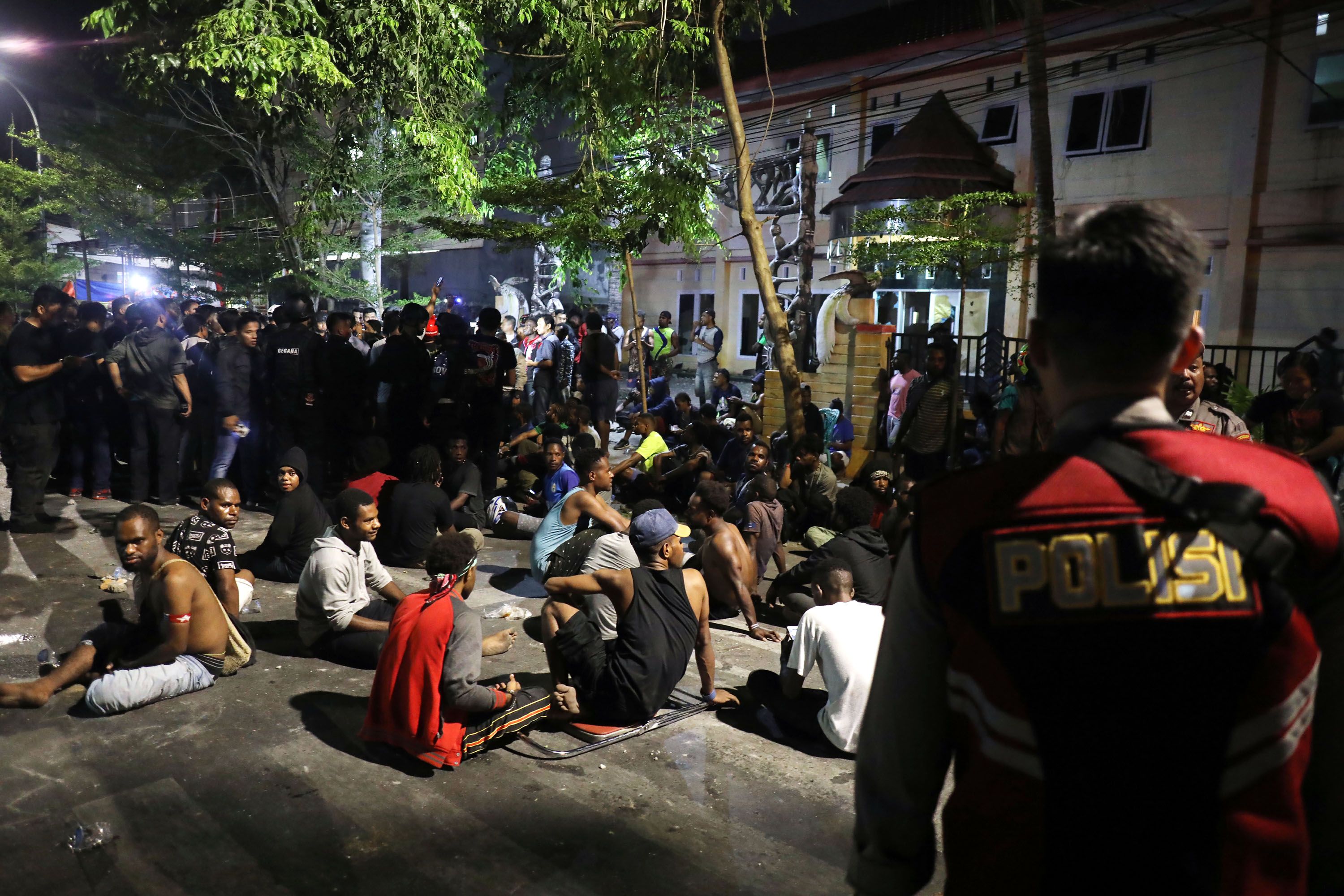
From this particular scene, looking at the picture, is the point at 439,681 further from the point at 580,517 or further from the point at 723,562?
the point at 580,517

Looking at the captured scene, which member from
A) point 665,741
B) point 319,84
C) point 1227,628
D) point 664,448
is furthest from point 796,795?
point 319,84

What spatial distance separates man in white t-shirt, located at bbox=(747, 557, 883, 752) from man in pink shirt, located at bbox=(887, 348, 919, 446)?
21.8 ft

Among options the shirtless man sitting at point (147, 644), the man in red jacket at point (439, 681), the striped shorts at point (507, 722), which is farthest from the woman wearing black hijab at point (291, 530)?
the striped shorts at point (507, 722)

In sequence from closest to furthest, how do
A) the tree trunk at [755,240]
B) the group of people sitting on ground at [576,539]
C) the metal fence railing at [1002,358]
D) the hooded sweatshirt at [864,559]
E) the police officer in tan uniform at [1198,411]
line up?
the police officer in tan uniform at [1198,411] → the group of people sitting on ground at [576,539] → the hooded sweatshirt at [864,559] → the tree trunk at [755,240] → the metal fence railing at [1002,358]

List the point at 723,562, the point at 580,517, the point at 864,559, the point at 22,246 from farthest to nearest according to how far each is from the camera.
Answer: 1. the point at 22,246
2. the point at 580,517
3. the point at 723,562
4. the point at 864,559

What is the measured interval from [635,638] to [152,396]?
6446 mm

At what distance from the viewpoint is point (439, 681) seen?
4.48 metres

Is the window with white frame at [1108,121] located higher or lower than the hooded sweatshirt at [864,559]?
higher

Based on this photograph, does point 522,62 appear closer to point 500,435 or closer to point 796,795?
point 500,435

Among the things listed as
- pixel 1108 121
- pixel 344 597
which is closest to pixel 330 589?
pixel 344 597

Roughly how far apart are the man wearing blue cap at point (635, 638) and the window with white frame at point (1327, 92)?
13.5 m

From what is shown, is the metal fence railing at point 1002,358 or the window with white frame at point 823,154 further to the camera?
the window with white frame at point 823,154

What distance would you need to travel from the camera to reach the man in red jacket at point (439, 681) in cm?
446

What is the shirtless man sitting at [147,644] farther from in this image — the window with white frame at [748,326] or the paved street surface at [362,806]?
the window with white frame at [748,326]
